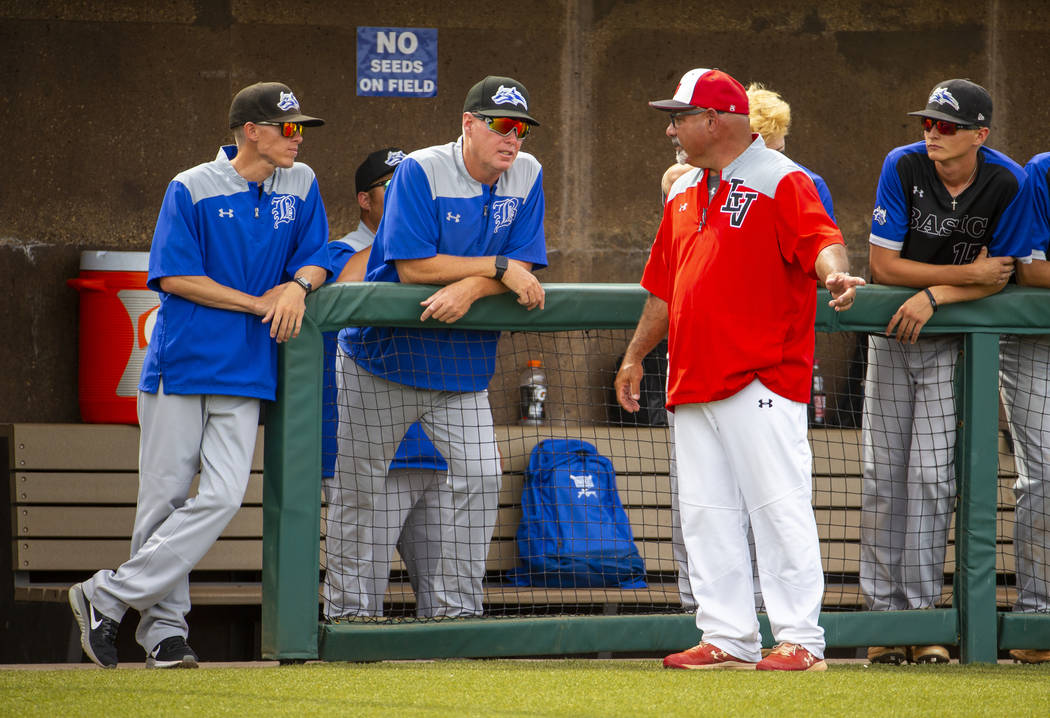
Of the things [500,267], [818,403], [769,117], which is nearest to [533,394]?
[818,403]

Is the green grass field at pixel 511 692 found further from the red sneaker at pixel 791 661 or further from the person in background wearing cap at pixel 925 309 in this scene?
the person in background wearing cap at pixel 925 309

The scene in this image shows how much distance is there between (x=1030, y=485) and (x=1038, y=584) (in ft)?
1.06

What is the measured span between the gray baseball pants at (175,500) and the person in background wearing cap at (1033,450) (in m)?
2.48

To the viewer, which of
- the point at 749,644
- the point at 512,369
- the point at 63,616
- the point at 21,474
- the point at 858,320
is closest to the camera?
the point at 749,644

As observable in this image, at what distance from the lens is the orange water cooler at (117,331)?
5.54 m

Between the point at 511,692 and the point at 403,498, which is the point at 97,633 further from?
the point at 511,692

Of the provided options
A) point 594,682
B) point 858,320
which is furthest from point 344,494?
point 858,320

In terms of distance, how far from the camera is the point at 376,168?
4.91m

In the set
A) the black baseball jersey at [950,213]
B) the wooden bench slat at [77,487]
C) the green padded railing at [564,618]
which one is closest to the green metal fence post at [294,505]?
the green padded railing at [564,618]

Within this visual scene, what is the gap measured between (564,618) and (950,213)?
5.80 feet

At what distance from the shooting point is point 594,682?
330 cm

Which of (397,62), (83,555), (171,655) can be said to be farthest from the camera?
(397,62)

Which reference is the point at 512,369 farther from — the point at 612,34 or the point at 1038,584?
the point at 1038,584

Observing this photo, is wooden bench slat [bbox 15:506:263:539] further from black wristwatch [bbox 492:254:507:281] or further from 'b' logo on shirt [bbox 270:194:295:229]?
black wristwatch [bbox 492:254:507:281]
